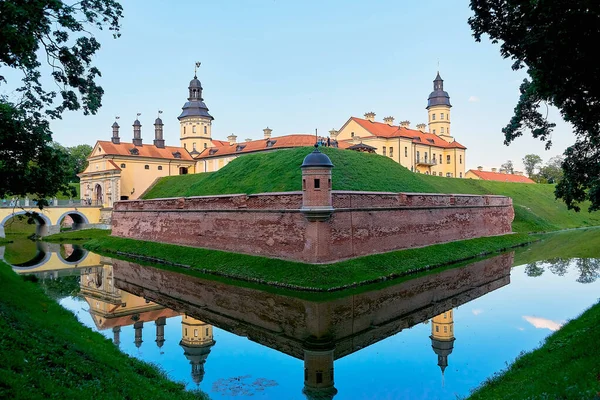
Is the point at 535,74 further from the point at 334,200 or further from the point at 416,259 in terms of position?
the point at 416,259

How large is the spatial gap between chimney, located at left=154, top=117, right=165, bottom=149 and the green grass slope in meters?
6.81

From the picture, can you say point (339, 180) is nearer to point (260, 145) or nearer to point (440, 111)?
point (260, 145)

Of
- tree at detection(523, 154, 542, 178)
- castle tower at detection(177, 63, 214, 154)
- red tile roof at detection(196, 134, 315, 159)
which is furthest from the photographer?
tree at detection(523, 154, 542, 178)

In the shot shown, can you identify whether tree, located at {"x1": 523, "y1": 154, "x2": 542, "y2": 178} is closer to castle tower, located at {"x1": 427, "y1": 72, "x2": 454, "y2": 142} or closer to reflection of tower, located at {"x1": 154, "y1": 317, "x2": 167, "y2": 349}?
castle tower, located at {"x1": 427, "y1": 72, "x2": 454, "y2": 142}

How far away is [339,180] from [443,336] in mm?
15129

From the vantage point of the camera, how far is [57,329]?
8469 millimetres

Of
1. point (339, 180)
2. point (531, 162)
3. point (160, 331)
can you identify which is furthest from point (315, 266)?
point (531, 162)

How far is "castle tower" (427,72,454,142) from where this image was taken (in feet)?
193

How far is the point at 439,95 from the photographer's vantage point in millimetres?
59188

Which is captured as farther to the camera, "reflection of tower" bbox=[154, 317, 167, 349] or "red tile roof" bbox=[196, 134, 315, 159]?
"red tile roof" bbox=[196, 134, 315, 159]

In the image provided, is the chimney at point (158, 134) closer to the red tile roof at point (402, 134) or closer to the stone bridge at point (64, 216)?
the stone bridge at point (64, 216)

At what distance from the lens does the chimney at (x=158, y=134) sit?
50.1 m

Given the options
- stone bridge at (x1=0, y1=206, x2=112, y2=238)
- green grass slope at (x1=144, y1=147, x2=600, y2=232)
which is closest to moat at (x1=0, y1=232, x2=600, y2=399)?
green grass slope at (x1=144, y1=147, x2=600, y2=232)

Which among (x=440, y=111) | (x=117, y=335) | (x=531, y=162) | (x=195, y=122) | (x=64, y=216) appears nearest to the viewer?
(x=117, y=335)
